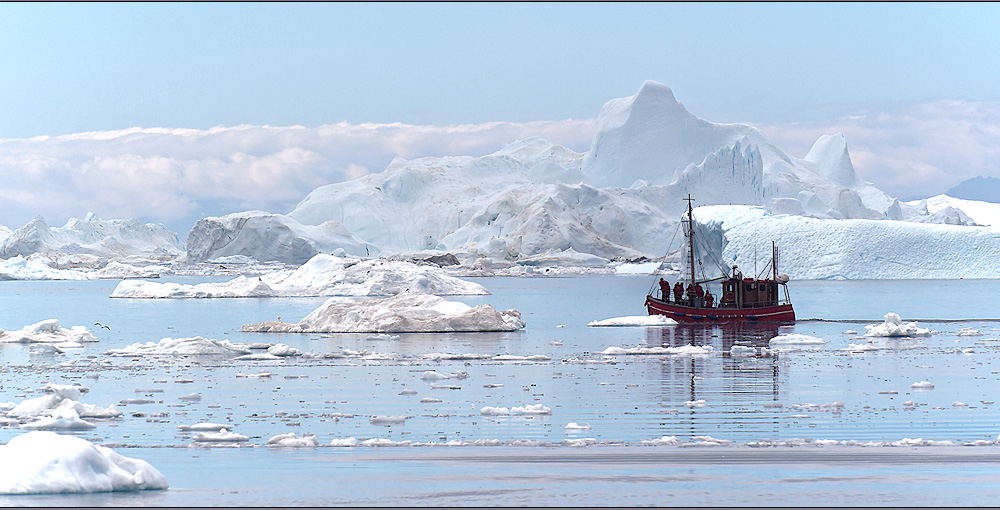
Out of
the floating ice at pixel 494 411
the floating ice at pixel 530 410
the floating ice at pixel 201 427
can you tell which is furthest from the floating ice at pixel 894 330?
the floating ice at pixel 201 427

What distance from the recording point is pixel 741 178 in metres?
86.9

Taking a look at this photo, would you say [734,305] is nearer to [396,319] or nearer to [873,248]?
[396,319]

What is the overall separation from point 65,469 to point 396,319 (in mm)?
17368

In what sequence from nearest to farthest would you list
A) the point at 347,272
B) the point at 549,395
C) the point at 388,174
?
the point at 549,395, the point at 347,272, the point at 388,174

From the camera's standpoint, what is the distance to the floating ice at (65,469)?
6.66 meters

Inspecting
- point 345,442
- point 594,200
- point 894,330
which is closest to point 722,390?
point 345,442

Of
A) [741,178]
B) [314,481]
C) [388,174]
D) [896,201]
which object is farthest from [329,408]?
[388,174]

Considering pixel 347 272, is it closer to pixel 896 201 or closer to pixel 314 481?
pixel 314 481

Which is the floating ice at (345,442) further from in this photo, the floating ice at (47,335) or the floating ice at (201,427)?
the floating ice at (47,335)

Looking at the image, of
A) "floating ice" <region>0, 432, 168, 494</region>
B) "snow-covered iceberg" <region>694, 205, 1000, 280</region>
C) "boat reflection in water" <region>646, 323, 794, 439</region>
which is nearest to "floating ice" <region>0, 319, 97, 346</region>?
"boat reflection in water" <region>646, 323, 794, 439</region>

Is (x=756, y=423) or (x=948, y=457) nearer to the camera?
(x=948, y=457)

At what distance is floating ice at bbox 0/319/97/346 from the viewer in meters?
21.2

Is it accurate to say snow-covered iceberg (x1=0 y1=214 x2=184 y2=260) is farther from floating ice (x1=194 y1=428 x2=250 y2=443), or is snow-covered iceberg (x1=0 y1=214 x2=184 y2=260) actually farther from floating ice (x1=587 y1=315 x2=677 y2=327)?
floating ice (x1=194 y1=428 x2=250 y2=443)

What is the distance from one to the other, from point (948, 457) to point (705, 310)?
21.7 meters
